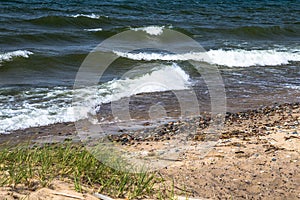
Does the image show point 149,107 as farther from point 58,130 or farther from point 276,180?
point 276,180

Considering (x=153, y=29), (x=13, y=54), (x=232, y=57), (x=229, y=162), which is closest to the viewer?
(x=229, y=162)

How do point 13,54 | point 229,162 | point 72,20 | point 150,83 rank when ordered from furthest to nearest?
point 72,20 → point 13,54 → point 150,83 → point 229,162

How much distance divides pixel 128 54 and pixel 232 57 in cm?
346

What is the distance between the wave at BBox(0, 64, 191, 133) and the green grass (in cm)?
326

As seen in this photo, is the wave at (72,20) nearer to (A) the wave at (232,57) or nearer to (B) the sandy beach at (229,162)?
(A) the wave at (232,57)

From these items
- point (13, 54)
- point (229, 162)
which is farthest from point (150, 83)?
point (229, 162)

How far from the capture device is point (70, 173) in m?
4.22

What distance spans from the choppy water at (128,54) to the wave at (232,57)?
0.03 m

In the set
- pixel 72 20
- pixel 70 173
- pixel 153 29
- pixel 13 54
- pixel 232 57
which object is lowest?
pixel 70 173

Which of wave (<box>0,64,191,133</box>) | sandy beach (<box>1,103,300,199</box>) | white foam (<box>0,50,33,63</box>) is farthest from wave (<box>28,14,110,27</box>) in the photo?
sandy beach (<box>1,103,300,199</box>)

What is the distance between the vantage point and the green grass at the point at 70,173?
12.9 feet

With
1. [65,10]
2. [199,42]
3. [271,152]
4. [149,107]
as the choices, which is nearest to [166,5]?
[65,10]

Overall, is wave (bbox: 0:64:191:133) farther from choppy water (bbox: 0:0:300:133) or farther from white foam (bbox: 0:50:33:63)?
white foam (bbox: 0:50:33:63)

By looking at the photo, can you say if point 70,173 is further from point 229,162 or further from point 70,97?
point 70,97
